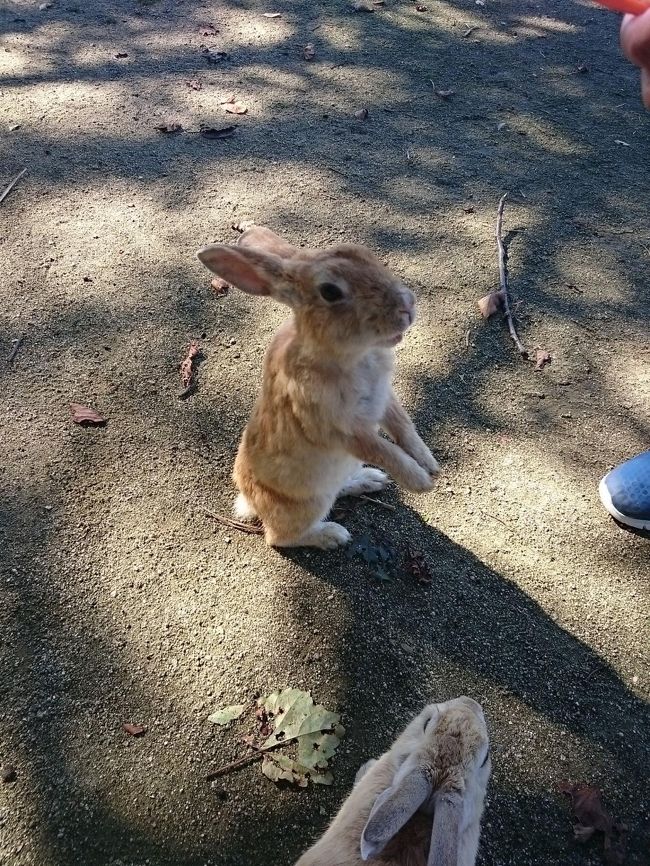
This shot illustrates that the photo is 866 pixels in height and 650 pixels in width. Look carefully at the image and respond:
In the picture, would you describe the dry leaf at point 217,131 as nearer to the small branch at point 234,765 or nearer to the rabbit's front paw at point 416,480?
the rabbit's front paw at point 416,480

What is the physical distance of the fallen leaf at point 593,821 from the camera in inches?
88.2

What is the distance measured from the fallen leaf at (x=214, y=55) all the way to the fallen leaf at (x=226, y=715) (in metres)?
6.13

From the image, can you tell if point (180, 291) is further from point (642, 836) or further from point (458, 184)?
point (642, 836)

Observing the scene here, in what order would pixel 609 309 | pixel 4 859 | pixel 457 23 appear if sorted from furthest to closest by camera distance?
1. pixel 457 23
2. pixel 609 309
3. pixel 4 859

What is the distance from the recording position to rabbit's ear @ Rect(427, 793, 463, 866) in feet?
5.12

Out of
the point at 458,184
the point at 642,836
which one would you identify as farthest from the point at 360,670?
the point at 458,184

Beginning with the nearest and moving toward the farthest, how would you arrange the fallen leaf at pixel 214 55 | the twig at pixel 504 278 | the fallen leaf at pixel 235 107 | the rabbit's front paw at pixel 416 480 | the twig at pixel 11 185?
the rabbit's front paw at pixel 416 480
the twig at pixel 504 278
the twig at pixel 11 185
the fallen leaf at pixel 235 107
the fallen leaf at pixel 214 55

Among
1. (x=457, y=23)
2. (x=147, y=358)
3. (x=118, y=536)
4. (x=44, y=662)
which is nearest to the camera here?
(x=44, y=662)

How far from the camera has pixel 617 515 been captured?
314cm

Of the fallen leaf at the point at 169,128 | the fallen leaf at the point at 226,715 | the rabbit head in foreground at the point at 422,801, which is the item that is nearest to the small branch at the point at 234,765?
the fallen leaf at the point at 226,715

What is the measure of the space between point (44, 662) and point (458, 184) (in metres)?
4.32

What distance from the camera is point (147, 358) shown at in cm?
384

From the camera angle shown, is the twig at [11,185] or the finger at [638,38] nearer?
the finger at [638,38]

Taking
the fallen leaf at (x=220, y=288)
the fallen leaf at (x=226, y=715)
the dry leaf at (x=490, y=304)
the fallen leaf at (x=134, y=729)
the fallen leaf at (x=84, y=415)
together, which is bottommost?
the fallen leaf at (x=134, y=729)
